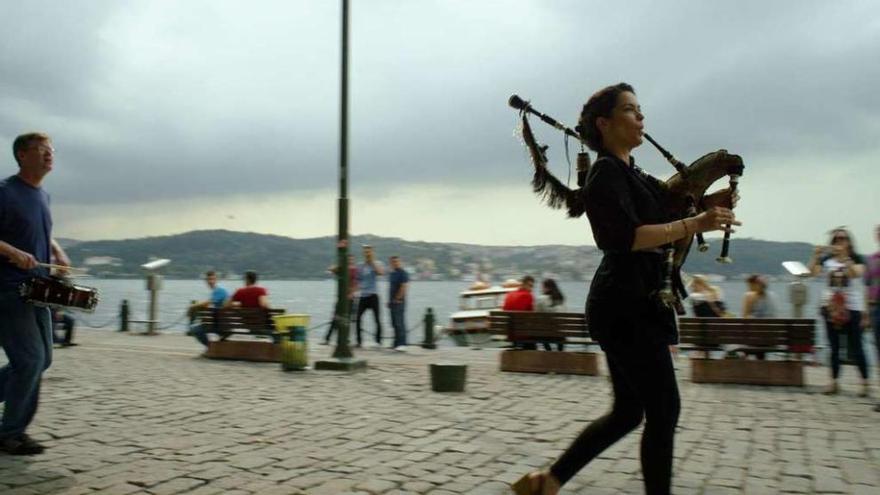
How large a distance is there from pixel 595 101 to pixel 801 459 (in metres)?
3.23

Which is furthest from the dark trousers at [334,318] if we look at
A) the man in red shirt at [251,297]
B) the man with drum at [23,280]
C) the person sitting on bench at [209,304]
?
the man with drum at [23,280]

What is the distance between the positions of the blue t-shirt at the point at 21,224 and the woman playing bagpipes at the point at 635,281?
3.70 metres

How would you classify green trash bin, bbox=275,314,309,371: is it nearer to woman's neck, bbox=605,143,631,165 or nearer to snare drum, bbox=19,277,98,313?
snare drum, bbox=19,277,98,313

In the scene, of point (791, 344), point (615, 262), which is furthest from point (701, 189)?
point (791, 344)

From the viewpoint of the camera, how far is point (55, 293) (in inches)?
211

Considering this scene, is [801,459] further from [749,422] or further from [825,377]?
[825,377]

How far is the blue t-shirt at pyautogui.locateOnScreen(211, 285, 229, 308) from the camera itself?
16281 millimetres

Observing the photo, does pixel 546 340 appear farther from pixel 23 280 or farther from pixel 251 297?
pixel 23 280

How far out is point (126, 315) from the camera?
2312 cm

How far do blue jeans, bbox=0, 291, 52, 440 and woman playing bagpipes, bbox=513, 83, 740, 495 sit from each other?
3652mm

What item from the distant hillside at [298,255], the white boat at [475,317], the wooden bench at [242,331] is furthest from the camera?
the distant hillside at [298,255]

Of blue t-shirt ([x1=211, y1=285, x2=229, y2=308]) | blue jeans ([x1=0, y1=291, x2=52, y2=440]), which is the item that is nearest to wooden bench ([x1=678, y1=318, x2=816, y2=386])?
blue jeans ([x1=0, y1=291, x2=52, y2=440])

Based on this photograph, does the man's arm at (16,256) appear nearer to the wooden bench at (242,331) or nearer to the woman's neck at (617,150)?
the woman's neck at (617,150)

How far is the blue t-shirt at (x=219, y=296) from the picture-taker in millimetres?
16281
